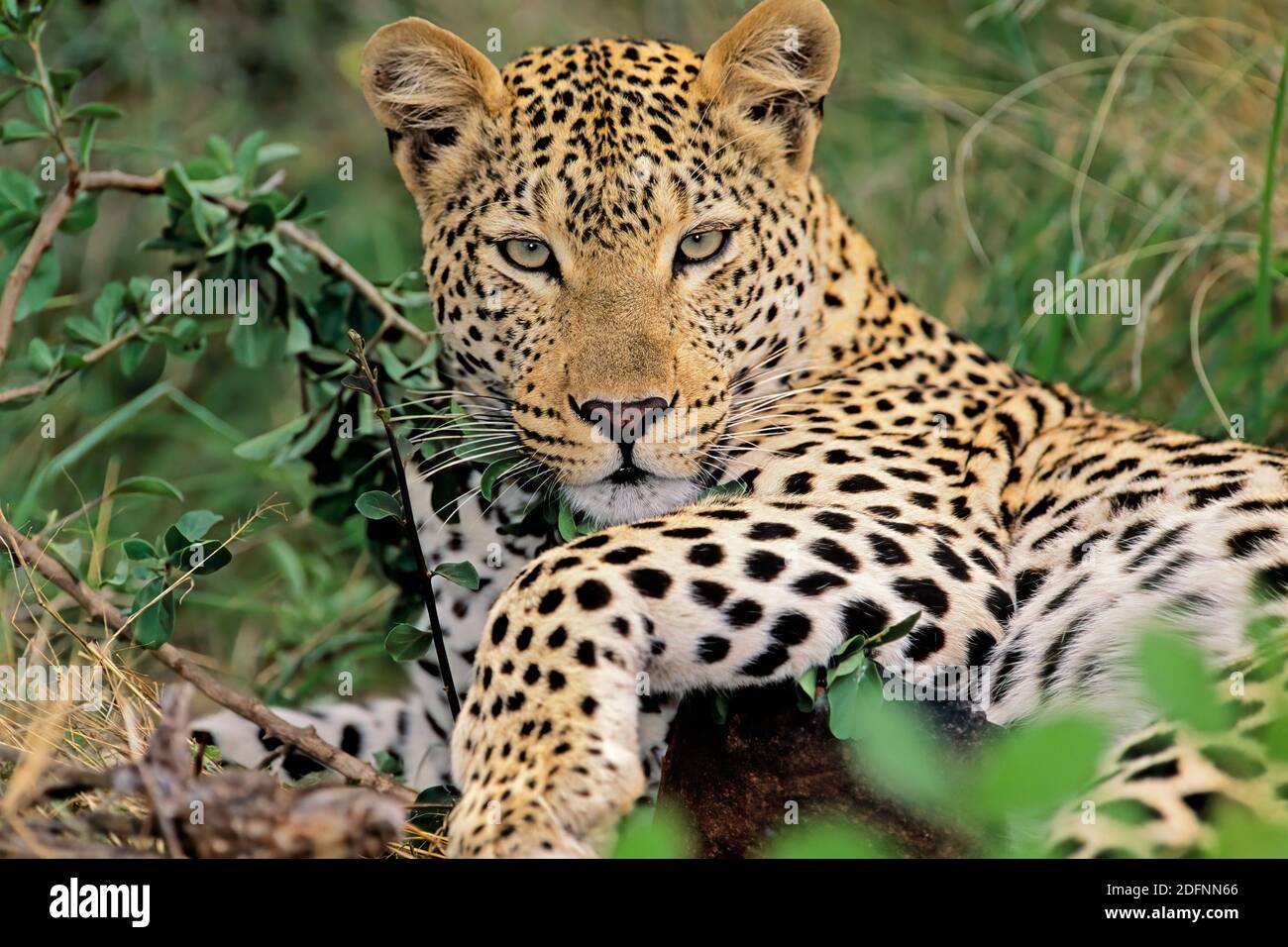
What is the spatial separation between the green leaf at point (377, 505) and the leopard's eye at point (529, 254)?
81 centimetres

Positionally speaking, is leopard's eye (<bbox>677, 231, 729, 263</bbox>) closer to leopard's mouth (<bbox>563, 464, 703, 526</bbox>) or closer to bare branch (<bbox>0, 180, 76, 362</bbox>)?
leopard's mouth (<bbox>563, 464, 703, 526</bbox>)

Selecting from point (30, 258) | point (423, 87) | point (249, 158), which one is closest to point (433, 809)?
point (423, 87)

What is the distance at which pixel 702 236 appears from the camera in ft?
14.3

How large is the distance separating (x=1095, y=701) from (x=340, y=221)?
615 centimetres

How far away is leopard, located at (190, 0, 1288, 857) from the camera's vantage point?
3.43m

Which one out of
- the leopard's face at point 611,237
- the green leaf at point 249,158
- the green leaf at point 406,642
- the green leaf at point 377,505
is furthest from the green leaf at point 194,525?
the green leaf at point 249,158

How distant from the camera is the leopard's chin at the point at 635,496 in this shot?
4.08 metres

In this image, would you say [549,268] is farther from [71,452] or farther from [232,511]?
[232,511]

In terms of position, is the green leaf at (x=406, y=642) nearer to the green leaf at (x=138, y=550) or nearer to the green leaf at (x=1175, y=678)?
the green leaf at (x=138, y=550)

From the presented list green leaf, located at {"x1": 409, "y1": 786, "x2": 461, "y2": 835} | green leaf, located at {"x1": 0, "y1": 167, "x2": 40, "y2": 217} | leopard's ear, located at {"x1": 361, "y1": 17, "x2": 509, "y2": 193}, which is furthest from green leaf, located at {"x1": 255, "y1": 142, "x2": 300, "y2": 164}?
green leaf, located at {"x1": 409, "y1": 786, "x2": 461, "y2": 835}
